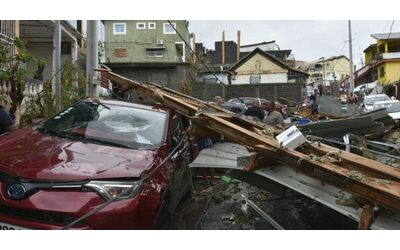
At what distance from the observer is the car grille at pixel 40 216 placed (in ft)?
9.47

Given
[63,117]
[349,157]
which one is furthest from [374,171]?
[63,117]

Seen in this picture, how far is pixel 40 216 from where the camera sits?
292 centimetres

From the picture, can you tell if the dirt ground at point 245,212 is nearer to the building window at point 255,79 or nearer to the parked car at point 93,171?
the parked car at point 93,171

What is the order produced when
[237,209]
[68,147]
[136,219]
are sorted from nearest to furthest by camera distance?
[136,219] → [68,147] → [237,209]

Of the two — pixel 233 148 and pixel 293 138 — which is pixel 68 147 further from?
pixel 293 138

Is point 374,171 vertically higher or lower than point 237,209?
higher

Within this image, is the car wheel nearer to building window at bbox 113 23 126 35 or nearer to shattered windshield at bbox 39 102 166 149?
shattered windshield at bbox 39 102 166 149

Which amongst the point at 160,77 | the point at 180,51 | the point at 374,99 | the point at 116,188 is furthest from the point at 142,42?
the point at 116,188

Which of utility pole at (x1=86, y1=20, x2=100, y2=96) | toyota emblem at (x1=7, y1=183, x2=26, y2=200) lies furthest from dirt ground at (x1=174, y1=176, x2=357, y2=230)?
utility pole at (x1=86, y1=20, x2=100, y2=96)

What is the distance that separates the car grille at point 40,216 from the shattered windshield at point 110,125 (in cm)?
111

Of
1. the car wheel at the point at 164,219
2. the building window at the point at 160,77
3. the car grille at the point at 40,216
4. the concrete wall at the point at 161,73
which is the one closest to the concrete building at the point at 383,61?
the concrete wall at the point at 161,73

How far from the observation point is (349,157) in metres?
3.68

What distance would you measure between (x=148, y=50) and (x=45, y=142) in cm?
3652

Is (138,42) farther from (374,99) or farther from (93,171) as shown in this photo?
(93,171)
